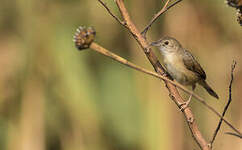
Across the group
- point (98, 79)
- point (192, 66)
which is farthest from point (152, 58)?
point (98, 79)

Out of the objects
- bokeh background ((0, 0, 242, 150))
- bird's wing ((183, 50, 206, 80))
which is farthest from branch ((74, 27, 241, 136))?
bokeh background ((0, 0, 242, 150))

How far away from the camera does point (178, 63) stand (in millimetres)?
3924

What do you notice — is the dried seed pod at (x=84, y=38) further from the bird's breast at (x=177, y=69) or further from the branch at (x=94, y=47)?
the bird's breast at (x=177, y=69)

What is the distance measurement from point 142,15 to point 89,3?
0.51 metres

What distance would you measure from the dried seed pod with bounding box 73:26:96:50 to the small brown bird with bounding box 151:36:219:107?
81.1 inches

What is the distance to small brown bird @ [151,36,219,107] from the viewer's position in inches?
152

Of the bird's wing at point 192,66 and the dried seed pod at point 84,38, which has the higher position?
the dried seed pod at point 84,38

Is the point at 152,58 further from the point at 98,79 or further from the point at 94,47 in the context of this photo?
the point at 98,79

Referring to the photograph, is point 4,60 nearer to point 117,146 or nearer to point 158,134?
point 117,146

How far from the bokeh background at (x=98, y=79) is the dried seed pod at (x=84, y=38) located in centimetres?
246

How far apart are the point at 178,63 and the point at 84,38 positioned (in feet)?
7.55

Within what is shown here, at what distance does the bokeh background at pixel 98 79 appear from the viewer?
167 inches

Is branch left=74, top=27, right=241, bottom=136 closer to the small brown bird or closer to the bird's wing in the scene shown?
the small brown bird

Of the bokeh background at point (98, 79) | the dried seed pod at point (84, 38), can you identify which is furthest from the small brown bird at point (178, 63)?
the dried seed pod at point (84, 38)
